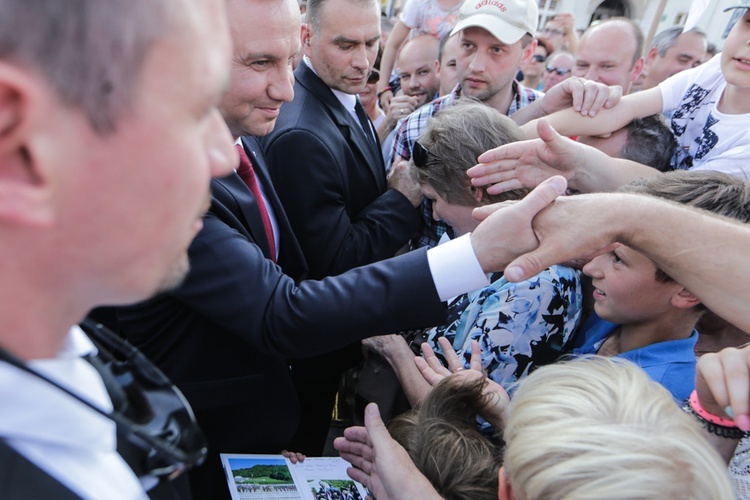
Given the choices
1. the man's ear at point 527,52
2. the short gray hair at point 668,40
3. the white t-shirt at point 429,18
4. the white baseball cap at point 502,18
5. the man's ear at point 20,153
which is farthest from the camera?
the short gray hair at point 668,40

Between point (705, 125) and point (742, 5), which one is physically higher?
point (742, 5)

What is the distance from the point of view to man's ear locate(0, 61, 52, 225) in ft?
1.70

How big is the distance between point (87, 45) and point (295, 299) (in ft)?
3.52

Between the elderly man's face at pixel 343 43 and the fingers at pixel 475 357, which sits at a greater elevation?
the elderly man's face at pixel 343 43

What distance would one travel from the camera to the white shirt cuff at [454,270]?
149 centimetres

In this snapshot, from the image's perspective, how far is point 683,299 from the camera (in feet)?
5.69

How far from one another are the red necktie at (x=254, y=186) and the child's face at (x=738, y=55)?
216 cm

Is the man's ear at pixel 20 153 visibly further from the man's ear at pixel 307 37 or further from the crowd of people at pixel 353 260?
the man's ear at pixel 307 37

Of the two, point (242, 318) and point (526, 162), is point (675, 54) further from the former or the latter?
point (242, 318)

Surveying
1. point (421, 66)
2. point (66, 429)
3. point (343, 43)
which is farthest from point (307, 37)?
point (66, 429)

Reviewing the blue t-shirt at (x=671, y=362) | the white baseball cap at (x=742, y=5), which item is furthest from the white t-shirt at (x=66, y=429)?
the white baseball cap at (x=742, y=5)

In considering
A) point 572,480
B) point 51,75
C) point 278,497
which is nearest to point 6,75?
point 51,75

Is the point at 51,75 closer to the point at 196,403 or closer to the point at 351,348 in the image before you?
the point at 196,403

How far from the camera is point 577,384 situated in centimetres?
108
